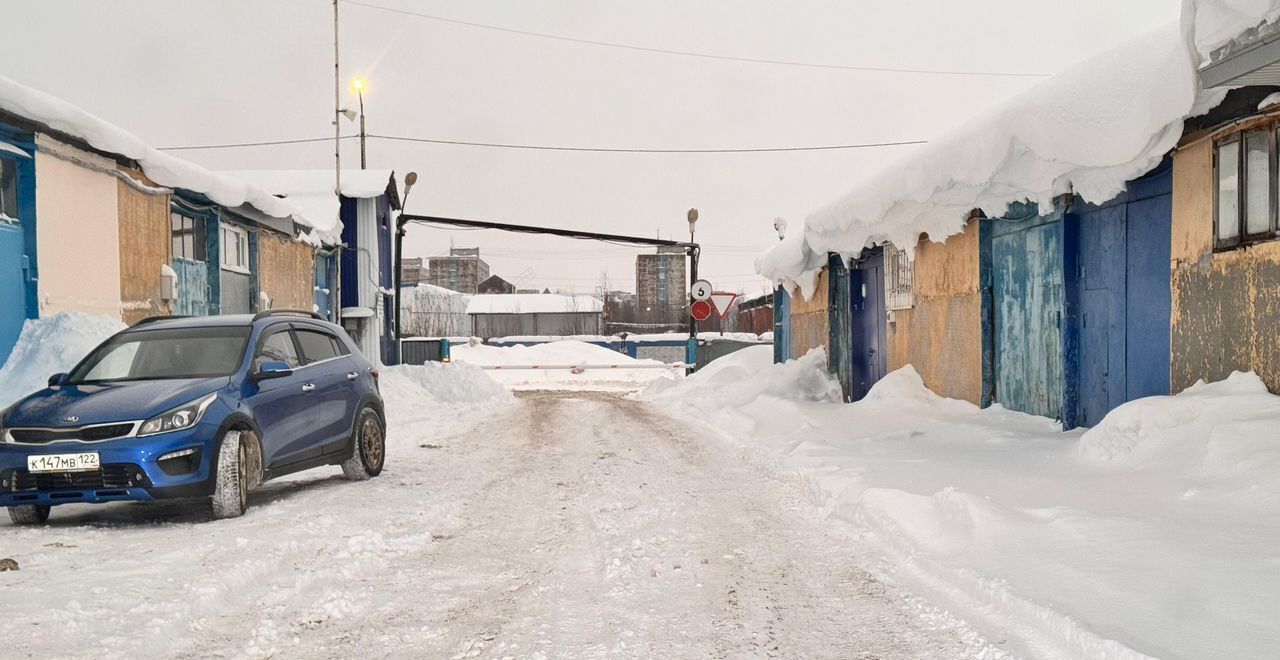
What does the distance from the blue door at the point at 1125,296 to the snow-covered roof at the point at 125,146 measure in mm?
11285

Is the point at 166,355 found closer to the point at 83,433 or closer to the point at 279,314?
the point at 279,314

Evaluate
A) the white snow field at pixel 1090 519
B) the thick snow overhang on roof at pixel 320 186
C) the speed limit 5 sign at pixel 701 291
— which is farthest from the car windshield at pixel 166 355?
the speed limit 5 sign at pixel 701 291

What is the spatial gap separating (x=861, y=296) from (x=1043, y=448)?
836 centimetres

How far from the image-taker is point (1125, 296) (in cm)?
826

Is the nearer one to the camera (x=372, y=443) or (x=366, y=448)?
(x=366, y=448)

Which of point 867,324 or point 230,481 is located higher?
point 867,324

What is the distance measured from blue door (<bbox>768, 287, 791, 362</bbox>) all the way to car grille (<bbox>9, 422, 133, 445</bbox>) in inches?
664

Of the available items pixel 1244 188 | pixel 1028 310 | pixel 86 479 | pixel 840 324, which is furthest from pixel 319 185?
pixel 1244 188

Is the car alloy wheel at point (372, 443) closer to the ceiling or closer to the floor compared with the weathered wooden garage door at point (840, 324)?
closer to the floor

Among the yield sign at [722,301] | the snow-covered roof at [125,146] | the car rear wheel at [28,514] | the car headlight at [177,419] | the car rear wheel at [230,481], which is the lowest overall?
the car rear wheel at [28,514]

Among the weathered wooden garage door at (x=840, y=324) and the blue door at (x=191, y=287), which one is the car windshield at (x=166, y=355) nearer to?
the blue door at (x=191, y=287)

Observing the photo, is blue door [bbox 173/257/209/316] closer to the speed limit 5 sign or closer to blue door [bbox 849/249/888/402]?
blue door [bbox 849/249/888/402]

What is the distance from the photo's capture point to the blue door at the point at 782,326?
21.2 meters

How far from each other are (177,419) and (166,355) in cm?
144
